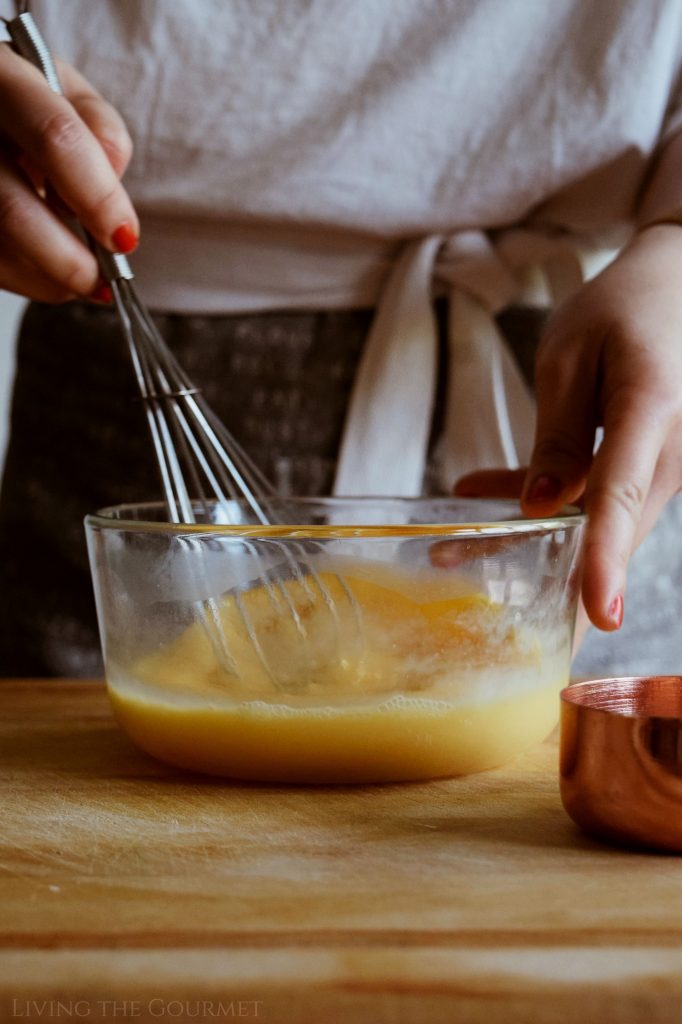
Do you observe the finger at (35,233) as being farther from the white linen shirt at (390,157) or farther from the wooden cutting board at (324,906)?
the wooden cutting board at (324,906)

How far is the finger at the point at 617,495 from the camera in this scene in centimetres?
48

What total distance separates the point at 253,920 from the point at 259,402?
54 centimetres

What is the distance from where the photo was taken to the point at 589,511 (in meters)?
0.50

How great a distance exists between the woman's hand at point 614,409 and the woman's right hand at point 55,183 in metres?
0.25

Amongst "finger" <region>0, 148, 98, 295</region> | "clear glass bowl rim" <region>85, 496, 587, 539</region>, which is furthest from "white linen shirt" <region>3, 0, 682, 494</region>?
"clear glass bowl rim" <region>85, 496, 587, 539</region>

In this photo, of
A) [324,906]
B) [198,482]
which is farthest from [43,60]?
[324,906]

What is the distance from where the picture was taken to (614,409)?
54 cm

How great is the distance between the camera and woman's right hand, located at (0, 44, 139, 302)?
58cm

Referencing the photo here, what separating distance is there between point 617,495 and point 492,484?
0.22m

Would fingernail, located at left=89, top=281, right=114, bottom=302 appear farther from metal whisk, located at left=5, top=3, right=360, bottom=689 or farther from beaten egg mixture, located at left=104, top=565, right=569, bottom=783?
beaten egg mixture, located at left=104, top=565, right=569, bottom=783

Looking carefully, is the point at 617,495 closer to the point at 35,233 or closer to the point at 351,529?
the point at 351,529

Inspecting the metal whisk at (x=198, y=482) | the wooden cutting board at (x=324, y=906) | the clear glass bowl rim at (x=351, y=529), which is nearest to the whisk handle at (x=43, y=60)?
the metal whisk at (x=198, y=482)

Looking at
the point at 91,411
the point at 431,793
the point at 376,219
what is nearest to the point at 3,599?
the point at 91,411

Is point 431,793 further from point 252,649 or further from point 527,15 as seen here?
point 527,15
